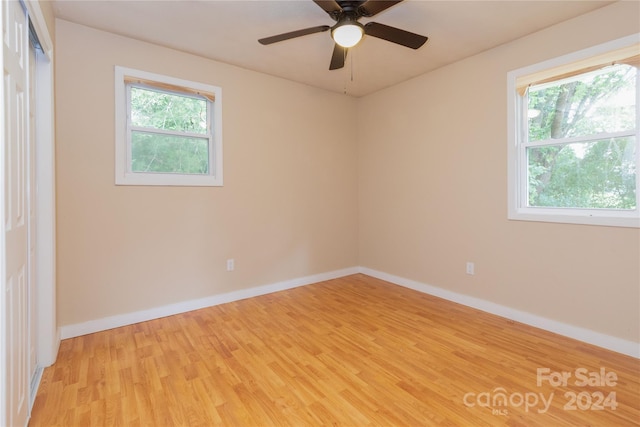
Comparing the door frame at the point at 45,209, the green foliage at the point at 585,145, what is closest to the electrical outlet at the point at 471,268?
the green foliage at the point at 585,145

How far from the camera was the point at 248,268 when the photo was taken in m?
3.58

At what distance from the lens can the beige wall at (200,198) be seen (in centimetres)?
259

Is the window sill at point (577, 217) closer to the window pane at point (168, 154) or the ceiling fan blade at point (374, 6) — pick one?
the ceiling fan blade at point (374, 6)

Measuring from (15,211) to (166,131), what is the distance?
1.79 metres

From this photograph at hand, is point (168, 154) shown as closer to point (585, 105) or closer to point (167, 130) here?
point (167, 130)

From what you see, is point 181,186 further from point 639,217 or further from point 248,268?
point 639,217

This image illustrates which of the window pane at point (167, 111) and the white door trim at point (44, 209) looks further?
the window pane at point (167, 111)

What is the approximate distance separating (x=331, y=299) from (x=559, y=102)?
2.86 metres

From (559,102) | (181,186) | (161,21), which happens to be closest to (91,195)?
(181,186)

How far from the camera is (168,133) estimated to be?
9.94ft

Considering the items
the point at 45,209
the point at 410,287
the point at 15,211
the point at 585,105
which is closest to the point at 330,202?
the point at 410,287

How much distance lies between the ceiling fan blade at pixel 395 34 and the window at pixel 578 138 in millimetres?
1255

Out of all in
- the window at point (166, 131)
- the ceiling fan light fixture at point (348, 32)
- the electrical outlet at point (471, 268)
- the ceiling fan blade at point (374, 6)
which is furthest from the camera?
the electrical outlet at point (471, 268)

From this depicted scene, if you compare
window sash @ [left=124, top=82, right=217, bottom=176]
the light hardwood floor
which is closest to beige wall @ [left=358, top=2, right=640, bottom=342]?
the light hardwood floor
